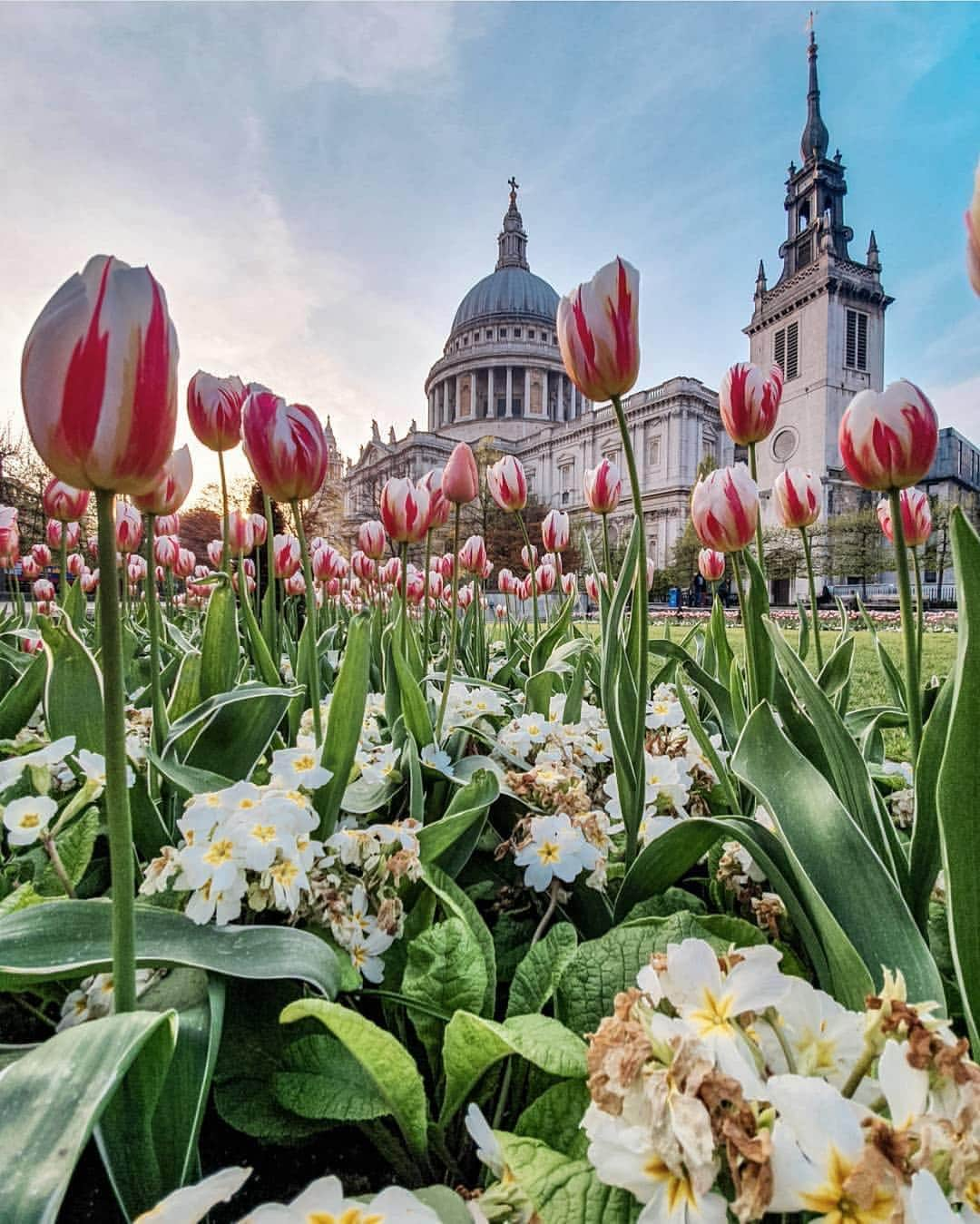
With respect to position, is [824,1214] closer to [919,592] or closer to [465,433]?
[919,592]

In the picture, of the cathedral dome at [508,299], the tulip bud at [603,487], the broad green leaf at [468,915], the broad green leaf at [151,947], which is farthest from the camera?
the cathedral dome at [508,299]

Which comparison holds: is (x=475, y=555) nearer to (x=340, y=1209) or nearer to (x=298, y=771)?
(x=298, y=771)

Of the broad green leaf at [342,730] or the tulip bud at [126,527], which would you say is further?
the tulip bud at [126,527]

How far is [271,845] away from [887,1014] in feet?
1.53

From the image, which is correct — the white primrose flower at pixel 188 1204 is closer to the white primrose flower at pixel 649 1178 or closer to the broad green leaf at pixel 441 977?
the white primrose flower at pixel 649 1178

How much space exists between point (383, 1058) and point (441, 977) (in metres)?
0.13

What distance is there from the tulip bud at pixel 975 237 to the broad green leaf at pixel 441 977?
0.65 metres

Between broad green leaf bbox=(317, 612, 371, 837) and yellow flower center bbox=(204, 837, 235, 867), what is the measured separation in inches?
7.6

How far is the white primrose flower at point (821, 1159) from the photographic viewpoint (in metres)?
0.30

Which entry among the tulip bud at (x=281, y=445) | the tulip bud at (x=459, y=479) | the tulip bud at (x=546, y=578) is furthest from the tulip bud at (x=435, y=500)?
the tulip bud at (x=546, y=578)

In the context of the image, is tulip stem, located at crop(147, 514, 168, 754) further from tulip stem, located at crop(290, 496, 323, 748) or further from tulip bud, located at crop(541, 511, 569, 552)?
tulip bud, located at crop(541, 511, 569, 552)

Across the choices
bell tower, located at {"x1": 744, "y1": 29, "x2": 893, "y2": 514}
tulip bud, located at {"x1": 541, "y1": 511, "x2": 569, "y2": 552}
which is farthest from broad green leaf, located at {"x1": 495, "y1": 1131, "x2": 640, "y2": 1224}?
A: bell tower, located at {"x1": 744, "y1": 29, "x2": 893, "y2": 514}

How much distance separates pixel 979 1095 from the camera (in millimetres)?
302

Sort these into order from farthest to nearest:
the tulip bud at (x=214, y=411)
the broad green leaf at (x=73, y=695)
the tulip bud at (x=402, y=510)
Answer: the tulip bud at (x=402, y=510) < the tulip bud at (x=214, y=411) < the broad green leaf at (x=73, y=695)
